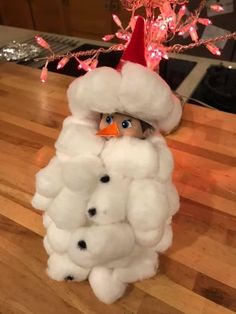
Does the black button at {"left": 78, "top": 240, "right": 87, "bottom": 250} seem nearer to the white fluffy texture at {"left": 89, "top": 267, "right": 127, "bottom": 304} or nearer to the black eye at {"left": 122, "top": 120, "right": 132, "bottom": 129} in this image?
the white fluffy texture at {"left": 89, "top": 267, "right": 127, "bottom": 304}

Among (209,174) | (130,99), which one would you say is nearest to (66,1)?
(209,174)

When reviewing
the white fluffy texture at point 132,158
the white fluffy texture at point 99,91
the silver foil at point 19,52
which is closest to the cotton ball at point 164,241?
the white fluffy texture at point 132,158

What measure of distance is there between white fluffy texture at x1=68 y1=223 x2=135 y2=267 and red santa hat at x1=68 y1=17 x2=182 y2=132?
0.57ft

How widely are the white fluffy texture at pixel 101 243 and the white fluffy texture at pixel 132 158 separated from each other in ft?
0.27

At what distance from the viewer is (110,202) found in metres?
0.44

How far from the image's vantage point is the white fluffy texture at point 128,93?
41cm

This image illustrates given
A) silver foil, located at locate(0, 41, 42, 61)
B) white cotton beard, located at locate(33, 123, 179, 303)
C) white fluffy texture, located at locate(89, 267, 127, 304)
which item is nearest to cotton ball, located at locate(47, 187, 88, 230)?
white cotton beard, located at locate(33, 123, 179, 303)

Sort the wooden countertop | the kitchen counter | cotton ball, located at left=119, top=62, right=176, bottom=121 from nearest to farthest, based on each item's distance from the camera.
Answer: cotton ball, located at left=119, top=62, right=176, bottom=121, the wooden countertop, the kitchen counter

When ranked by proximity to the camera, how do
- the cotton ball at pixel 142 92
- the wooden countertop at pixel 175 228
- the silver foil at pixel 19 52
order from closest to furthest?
the cotton ball at pixel 142 92, the wooden countertop at pixel 175 228, the silver foil at pixel 19 52

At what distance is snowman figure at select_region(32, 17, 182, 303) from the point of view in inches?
16.9

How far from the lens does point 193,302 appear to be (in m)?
0.51

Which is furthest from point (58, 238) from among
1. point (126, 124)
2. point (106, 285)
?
point (126, 124)

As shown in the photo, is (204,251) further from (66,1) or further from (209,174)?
(66,1)

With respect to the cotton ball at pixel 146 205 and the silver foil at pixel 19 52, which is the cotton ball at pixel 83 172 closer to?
the cotton ball at pixel 146 205
